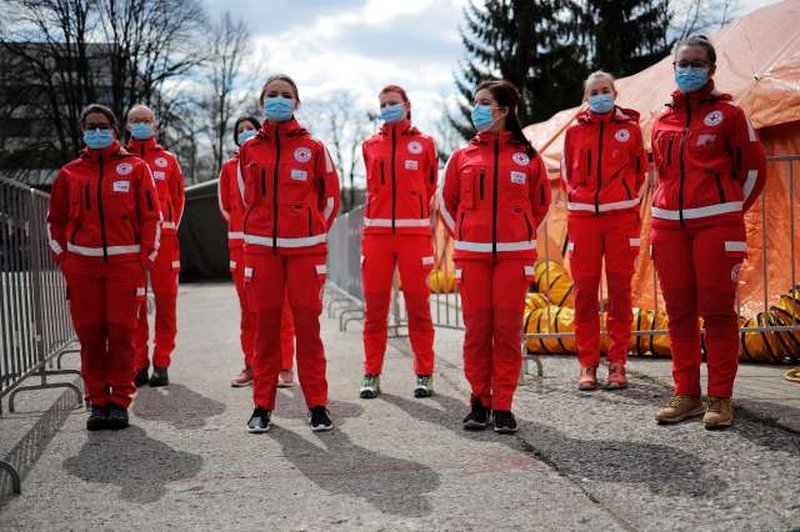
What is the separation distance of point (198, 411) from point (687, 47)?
3.84 metres

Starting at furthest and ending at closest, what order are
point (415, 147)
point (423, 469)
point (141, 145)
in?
point (141, 145), point (415, 147), point (423, 469)

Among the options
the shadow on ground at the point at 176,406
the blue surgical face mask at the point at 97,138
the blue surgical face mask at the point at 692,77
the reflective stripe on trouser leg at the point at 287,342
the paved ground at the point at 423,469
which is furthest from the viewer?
the reflective stripe on trouser leg at the point at 287,342

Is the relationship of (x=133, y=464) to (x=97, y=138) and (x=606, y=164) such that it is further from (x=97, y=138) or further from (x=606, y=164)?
(x=606, y=164)

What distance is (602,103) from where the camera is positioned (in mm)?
5473

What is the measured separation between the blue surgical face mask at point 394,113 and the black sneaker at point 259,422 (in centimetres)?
229

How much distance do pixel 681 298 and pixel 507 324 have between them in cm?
103

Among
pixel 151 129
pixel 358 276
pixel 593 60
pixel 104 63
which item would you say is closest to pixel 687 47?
pixel 151 129

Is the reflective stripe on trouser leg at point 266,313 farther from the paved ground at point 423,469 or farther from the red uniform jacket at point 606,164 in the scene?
the red uniform jacket at point 606,164

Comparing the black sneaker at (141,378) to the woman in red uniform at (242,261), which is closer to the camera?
the woman in red uniform at (242,261)

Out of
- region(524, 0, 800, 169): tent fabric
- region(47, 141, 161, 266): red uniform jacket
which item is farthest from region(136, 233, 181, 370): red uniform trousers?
region(524, 0, 800, 169): tent fabric

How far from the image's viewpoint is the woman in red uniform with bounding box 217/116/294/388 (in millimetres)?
6258

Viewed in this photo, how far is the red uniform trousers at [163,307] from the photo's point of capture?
6367 millimetres

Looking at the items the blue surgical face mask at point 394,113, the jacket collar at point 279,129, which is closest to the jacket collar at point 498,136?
the jacket collar at point 279,129

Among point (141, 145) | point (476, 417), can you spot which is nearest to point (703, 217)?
point (476, 417)
